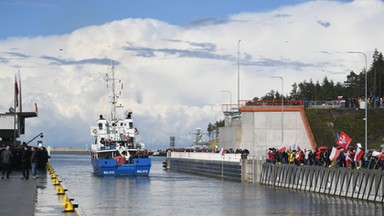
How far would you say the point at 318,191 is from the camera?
51938 millimetres

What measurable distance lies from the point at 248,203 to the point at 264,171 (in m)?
22.2

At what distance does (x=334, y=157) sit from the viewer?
50906 mm

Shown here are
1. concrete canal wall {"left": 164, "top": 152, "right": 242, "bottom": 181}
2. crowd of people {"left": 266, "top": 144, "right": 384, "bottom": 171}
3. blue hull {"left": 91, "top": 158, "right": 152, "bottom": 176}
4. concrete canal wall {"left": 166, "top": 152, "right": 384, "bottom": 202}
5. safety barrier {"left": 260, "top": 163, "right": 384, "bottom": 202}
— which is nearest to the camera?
safety barrier {"left": 260, "top": 163, "right": 384, "bottom": 202}

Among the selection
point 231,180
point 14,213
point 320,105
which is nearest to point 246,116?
point 320,105

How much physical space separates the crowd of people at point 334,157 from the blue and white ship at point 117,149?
70.7 feet

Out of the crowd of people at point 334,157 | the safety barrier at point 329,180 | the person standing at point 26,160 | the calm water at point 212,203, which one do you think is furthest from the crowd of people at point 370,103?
the person standing at point 26,160

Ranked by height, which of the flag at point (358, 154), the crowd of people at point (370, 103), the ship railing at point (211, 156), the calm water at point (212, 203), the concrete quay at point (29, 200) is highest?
the crowd of people at point (370, 103)

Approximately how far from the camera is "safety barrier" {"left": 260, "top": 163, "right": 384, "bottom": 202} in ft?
139

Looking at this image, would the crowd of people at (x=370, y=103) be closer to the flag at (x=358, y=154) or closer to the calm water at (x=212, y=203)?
the calm water at (x=212, y=203)

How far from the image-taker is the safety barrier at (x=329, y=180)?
42344 millimetres

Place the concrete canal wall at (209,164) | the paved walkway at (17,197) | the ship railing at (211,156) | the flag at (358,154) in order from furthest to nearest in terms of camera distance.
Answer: the ship railing at (211,156) → the concrete canal wall at (209,164) → the flag at (358,154) → the paved walkway at (17,197)

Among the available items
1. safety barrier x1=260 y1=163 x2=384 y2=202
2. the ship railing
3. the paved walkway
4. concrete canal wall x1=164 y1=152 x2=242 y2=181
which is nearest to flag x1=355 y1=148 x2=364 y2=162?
safety barrier x1=260 y1=163 x2=384 y2=202

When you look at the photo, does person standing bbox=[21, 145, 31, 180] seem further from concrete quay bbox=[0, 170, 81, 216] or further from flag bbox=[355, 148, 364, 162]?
flag bbox=[355, 148, 364, 162]

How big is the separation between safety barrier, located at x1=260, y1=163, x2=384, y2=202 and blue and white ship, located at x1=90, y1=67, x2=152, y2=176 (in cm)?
2210
